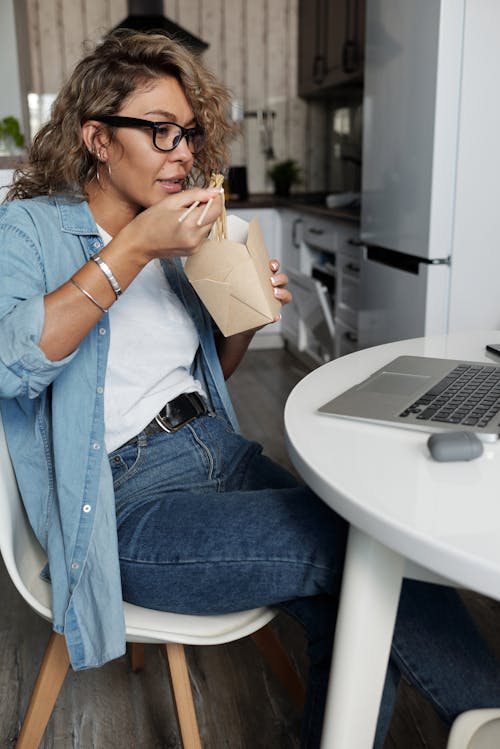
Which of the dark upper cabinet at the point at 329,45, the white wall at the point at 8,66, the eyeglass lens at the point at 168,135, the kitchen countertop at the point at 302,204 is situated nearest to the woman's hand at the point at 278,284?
the eyeglass lens at the point at 168,135

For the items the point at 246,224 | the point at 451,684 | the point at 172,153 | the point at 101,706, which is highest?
the point at 172,153

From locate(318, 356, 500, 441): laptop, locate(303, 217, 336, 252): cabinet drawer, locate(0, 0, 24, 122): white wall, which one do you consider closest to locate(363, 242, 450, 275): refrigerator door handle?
locate(303, 217, 336, 252): cabinet drawer

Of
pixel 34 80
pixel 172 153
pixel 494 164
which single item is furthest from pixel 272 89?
pixel 172 153

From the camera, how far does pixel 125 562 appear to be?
105cm

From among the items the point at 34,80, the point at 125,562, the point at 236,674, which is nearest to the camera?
the point at 125,562

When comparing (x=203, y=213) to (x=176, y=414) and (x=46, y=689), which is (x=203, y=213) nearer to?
(x=176, y=414)

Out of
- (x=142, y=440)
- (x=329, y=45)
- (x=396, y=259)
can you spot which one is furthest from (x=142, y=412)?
(x=329, y=45)

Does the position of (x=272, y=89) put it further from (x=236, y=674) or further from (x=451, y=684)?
(x=451, y=684)

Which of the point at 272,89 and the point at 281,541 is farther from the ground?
the point at 272,89

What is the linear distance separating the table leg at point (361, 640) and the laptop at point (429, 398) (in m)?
0.18

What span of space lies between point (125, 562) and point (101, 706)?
627mm

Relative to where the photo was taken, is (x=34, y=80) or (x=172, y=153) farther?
(x=34, y=80)

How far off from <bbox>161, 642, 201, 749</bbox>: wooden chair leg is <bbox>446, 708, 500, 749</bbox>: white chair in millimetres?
424

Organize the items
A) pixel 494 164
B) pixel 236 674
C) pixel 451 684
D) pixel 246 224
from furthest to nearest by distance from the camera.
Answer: pixel 494 164 → pixel 236 674 → pixel 246 224 → pixel 451 684
